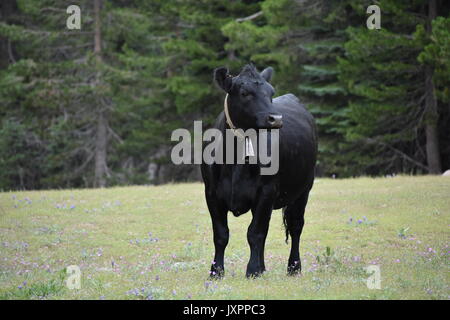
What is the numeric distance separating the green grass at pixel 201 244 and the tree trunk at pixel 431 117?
201 inches

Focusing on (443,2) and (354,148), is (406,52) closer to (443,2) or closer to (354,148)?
(443,2)

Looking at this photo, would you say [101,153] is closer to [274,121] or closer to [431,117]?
[431,117]

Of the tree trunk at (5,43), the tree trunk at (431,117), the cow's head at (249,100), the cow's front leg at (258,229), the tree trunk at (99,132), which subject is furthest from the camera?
the tree trunk at (5,43)

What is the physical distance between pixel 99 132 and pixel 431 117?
57.3ft

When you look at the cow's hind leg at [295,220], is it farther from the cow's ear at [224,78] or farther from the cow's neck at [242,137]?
the cow's ear at [224,78]

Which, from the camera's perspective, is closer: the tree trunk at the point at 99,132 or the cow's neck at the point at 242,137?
the cow's neck at the point at 242,137

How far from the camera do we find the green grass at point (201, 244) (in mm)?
7656

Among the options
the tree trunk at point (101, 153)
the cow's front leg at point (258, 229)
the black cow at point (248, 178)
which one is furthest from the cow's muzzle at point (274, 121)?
the tree trunk at point (101, 153)

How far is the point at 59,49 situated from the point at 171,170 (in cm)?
1008

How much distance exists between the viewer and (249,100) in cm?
Result: 820

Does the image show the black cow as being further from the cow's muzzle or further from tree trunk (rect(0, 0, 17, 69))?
tree trunk (rect(0, 0, 17, 69))

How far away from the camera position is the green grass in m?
7.66

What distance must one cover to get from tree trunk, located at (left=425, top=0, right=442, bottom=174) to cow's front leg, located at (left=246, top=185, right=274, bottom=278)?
56.8 ft

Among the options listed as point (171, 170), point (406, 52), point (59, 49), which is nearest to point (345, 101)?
point (406, 52)
